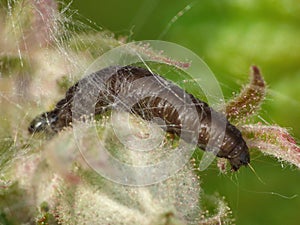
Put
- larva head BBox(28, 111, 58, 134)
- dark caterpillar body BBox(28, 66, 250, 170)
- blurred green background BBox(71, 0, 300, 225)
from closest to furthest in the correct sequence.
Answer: dark caterpillar body BBox(28, 66, 250, 170) → larva head BBox(28, 111, 58, 134) → blurred green background BBox(71, 0, 300, 225)

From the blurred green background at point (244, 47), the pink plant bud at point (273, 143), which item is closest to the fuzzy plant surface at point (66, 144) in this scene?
the pink plant bud at point (273, 143)

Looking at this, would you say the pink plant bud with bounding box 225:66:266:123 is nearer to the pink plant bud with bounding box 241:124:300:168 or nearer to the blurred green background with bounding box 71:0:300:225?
the pink plant bud with bounding box 241:124:300:168

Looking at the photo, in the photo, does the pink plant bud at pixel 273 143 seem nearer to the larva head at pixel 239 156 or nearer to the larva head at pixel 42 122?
the larva head at pixel 239 156

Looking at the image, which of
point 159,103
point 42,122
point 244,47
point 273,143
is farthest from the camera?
point 244,47

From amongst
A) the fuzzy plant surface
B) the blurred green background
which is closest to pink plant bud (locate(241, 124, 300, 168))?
the fuzzy plant surface

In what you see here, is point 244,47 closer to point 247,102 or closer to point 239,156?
point 247,102

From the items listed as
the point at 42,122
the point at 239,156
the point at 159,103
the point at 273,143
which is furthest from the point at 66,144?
the point at 273,143
